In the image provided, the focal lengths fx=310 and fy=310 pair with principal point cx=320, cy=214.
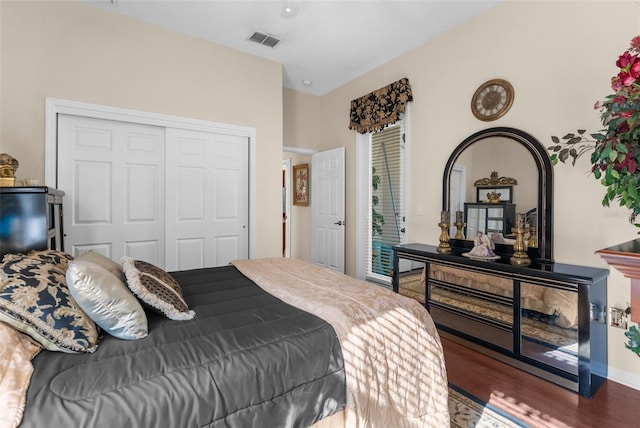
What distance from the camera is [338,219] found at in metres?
4.77

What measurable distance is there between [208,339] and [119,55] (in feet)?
10.6

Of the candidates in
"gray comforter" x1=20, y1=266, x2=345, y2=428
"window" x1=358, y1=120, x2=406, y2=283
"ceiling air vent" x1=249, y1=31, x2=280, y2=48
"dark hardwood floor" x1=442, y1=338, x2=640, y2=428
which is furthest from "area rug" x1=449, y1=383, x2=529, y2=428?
"ceiling air vent" x1=249, y1=31, x2=280, y2=48

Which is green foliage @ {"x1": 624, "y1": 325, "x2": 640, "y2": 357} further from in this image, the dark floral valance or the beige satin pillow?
the dark floral valance

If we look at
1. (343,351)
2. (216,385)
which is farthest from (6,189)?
(343,351)

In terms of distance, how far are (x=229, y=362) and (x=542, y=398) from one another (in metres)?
2.04

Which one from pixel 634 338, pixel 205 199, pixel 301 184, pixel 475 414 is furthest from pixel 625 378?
pixel 301 184

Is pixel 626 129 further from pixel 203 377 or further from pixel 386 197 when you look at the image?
pixel 386 197

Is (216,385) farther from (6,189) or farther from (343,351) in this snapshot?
(6,189)

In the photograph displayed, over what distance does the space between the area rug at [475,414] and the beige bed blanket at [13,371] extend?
188 cm

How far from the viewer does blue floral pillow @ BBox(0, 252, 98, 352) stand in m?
1.07

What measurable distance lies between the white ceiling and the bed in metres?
2.47

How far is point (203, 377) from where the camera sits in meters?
1.05

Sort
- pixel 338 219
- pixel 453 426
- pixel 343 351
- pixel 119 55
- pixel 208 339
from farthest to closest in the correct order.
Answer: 1. pixel 338 219
2. pixel 119 55
3. pixel 453 426
4. pixel 343 351
5. pixel 208 339

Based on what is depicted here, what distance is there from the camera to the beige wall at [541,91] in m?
2.22
